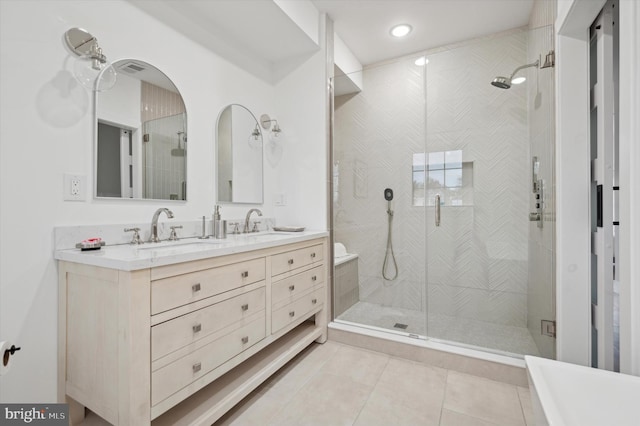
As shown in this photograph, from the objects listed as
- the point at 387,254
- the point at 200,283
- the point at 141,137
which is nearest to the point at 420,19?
the point at 387,254

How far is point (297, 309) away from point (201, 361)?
79cm

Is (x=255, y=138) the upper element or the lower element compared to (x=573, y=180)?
upper

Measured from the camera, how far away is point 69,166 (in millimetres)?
1353

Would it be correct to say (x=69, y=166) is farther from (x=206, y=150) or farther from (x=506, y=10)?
(x=506, y=10)

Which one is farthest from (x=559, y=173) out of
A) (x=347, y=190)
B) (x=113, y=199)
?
(x=113, y=199)

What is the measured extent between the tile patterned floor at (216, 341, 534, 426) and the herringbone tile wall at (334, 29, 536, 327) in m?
0.62

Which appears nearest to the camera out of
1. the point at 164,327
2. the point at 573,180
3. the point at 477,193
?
the point at 164,327

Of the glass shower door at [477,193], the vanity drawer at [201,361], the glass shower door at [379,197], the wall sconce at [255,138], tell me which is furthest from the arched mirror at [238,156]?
the glass shower door at [477,193]

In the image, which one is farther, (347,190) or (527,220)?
(347,190)

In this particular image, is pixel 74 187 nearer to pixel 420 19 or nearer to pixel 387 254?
pixel 387 254

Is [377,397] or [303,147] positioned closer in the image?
[377,397]

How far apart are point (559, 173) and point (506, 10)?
1.55 metres

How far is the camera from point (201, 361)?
1.27 m

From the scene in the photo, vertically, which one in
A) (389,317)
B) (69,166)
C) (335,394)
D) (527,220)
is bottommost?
(335,394)
